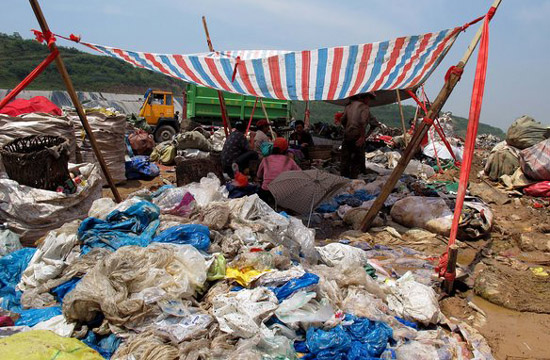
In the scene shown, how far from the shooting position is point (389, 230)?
524 centimetres

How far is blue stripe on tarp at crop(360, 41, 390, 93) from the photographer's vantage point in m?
4.52

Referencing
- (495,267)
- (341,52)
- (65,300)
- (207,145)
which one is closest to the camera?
(65,300)

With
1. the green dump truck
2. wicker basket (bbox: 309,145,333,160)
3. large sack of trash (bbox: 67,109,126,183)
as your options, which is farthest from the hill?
large sack of trash (bbox: 67,109,126,183)

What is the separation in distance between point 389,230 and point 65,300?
3.95 m

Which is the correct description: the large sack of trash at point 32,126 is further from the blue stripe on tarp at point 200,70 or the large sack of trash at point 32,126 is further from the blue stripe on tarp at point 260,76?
the blue stripe on tarp at point 260,76

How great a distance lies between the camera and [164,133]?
45.2 ft

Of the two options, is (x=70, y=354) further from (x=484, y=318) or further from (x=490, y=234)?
(x=490, y=234)

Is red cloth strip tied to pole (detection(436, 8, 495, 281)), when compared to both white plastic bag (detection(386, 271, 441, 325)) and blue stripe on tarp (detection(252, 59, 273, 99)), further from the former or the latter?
blue stripe on tarp (detection(252, 59, 273, 99))

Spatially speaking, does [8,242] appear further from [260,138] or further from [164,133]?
[164,133]

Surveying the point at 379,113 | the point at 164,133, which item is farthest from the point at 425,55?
the point at 379,113

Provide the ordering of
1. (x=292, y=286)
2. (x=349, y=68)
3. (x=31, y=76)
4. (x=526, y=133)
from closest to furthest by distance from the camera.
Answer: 1. (x=292, y=286)
2. (x=31, y=76)
3. (x=349, y=68)
4. (x=526, y=133)

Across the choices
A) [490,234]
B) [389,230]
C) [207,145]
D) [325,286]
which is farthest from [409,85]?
[207,145]

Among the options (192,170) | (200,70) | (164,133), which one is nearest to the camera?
(200,70)

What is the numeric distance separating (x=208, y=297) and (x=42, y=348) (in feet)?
4.29
